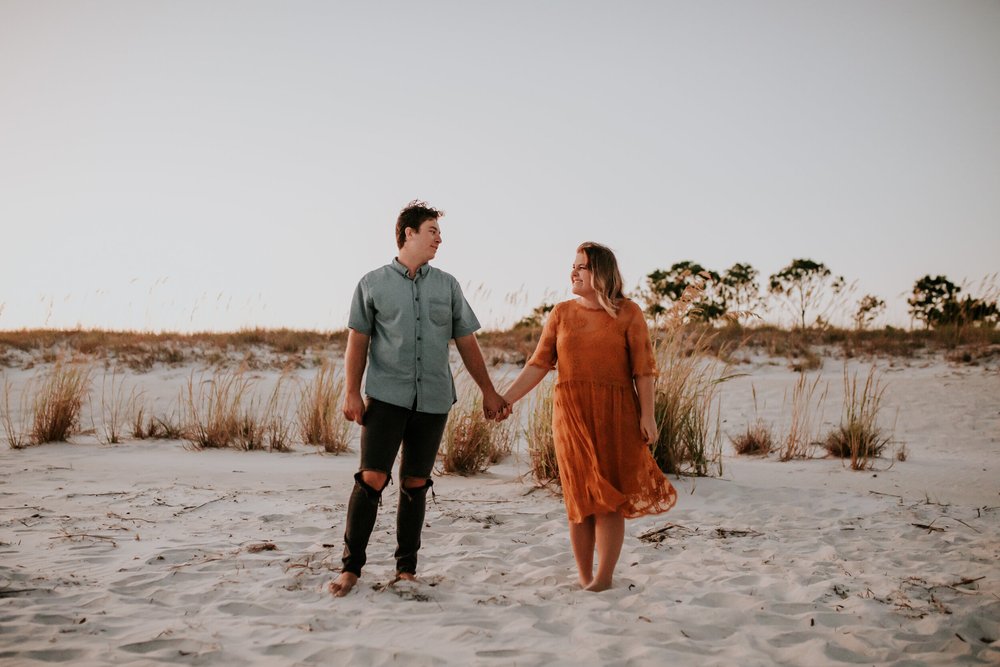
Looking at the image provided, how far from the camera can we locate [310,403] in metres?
8.02

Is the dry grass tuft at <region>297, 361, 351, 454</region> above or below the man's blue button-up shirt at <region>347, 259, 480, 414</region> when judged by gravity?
below

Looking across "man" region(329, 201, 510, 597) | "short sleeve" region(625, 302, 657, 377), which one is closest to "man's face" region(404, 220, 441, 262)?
"man" region(329, 201, 510, 597)

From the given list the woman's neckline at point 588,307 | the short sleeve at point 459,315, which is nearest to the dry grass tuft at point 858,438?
the woman's neckline at point 588,307

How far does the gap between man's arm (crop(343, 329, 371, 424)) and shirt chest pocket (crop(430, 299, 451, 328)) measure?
1.06ft

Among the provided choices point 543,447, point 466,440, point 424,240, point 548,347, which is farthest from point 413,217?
point 466,440

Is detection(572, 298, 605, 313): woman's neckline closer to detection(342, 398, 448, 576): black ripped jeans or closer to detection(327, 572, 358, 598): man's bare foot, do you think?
detection(342, 398, 448, 576): black ripped jeans

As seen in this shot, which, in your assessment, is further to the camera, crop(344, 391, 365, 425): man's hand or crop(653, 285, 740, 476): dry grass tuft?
crop(653, 285, 740, 476): dry grass tuft

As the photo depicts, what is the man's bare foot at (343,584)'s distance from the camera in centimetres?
310

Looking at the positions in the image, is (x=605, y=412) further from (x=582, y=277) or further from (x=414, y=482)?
(x=414, y=482)

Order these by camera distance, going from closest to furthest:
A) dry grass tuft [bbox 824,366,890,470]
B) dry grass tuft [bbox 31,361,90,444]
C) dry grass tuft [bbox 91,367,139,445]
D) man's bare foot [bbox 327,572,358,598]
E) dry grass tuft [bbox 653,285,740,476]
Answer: man's bare foot [bbox 327,572,358,598] → dry grass tuft [bbox 653,285,740,476] → dry grass tuft [bbox 824,366,890,470] → dry grass tuft [bbox 31,361,90,444] → dry grass tuft [bbox 91,367,139,445]

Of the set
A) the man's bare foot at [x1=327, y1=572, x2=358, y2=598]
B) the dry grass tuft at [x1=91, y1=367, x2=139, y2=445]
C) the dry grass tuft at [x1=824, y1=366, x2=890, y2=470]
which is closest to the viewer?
the man's bare foot at [x1=327, y1=572, x2=358, y2=598]

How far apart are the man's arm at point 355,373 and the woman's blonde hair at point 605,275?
1.10 m

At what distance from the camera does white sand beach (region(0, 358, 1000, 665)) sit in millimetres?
2564

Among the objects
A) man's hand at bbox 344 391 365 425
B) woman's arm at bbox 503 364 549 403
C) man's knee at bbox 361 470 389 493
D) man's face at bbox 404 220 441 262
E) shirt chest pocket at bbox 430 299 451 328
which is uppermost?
man's face at bbox 404 220 441 262
